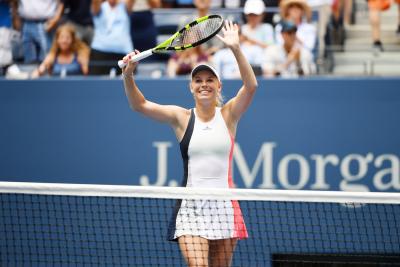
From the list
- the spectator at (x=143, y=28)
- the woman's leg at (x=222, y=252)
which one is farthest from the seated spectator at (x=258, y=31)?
the woman's leg at (x=222, y=252)

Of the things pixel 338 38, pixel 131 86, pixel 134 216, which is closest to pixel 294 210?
pixel 134 216

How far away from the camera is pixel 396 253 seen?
8.27m

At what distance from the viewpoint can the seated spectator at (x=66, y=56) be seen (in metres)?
10.0

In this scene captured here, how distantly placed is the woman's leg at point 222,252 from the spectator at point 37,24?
4.80 meters

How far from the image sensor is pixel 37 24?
10344mm

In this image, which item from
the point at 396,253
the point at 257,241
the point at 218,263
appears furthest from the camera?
the point at 257,241

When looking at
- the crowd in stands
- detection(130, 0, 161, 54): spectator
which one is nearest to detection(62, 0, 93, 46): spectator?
the crowd in stands

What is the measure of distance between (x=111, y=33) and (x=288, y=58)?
1.94m

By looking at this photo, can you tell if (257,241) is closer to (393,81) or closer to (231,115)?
(393,81)

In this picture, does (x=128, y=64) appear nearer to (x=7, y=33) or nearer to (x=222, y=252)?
(x=222, y=252)

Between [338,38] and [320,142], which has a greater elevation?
[338,38]

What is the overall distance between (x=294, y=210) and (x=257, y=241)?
19.2 inches

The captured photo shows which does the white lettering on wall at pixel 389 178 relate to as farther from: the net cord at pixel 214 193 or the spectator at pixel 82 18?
the spectator at pixel 82 18

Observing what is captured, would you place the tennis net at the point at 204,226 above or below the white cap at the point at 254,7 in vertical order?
below
